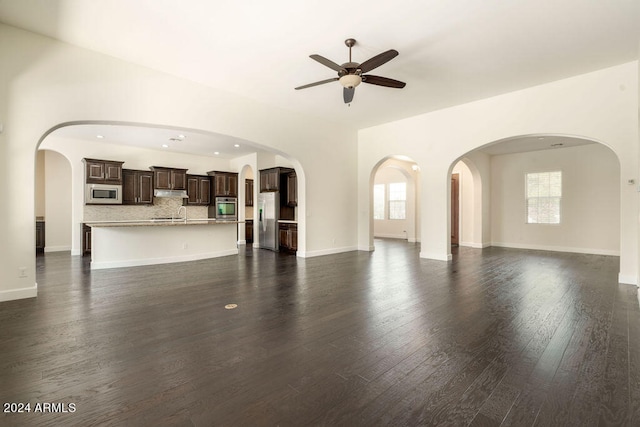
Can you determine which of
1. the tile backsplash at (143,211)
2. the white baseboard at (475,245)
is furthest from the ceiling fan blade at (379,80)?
the tile backsplash at (143,211)

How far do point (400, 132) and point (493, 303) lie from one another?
4.82 m

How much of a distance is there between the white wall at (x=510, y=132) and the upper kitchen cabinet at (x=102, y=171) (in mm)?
6787

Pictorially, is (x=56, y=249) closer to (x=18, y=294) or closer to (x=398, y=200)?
(x=18, y=294)

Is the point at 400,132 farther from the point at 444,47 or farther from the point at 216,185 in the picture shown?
the point at 216,185

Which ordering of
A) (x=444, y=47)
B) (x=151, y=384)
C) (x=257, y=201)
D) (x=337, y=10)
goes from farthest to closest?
1. (x=257, y=201)
2. (x=444, y=47)
3. (x=337, y=10)
4. (x=151, y=384)

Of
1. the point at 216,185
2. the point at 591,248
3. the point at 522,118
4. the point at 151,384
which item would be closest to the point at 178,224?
the point at 216,185

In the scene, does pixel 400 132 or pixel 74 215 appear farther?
pixel 74 215

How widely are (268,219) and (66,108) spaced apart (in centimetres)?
540

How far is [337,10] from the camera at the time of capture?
3260 mm

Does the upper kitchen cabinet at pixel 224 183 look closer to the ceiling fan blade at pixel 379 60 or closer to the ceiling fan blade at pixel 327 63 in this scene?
the ceiling fan blade at pixel 327 63

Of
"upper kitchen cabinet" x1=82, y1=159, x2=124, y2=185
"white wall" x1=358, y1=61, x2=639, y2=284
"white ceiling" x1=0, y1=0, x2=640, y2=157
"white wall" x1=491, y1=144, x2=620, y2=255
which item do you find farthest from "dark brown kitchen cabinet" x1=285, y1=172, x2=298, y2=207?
"white wall" x1=491, y1=144, x2=620, y2=255

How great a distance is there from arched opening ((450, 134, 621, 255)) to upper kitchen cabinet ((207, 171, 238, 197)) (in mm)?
7202

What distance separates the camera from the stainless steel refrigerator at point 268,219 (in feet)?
27.9

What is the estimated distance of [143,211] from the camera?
900 centimetres
